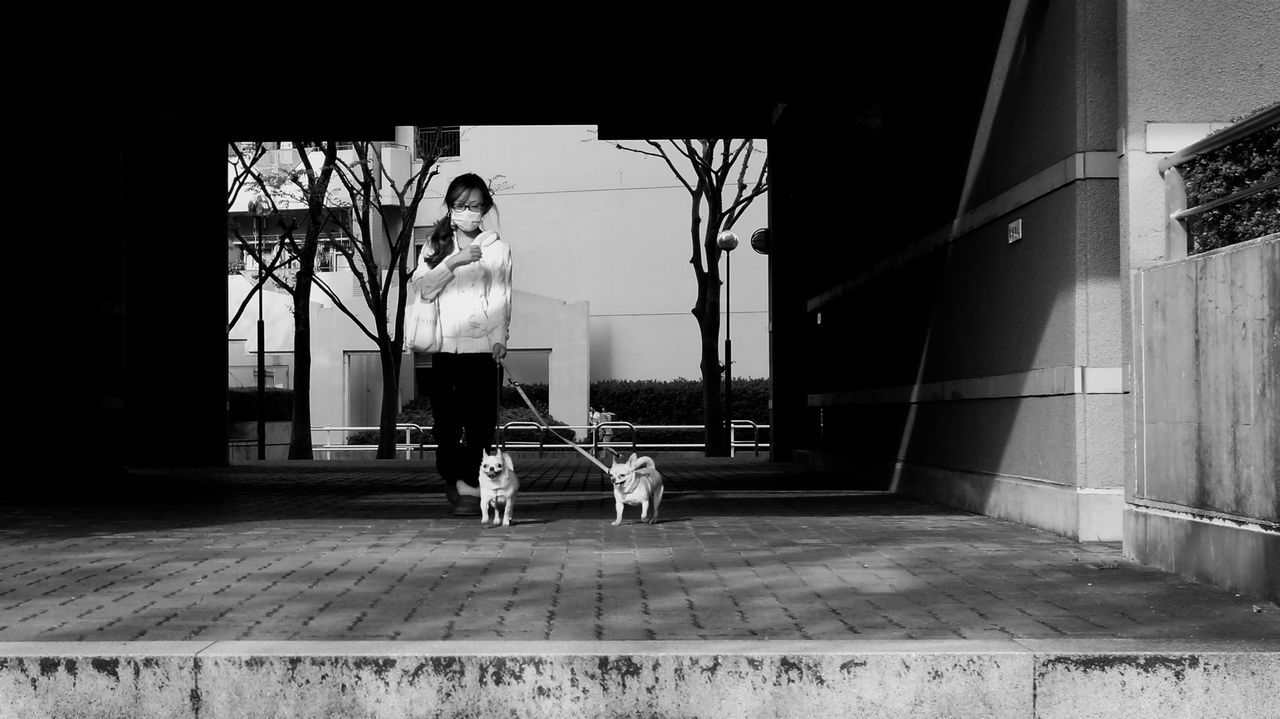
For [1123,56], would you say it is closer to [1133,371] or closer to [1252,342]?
[1133,371]

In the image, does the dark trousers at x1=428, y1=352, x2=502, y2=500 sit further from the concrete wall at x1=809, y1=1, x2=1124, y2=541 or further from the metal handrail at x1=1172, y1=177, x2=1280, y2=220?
the metal handrail at x1=1172, y1=177, x2=1280, y2=220

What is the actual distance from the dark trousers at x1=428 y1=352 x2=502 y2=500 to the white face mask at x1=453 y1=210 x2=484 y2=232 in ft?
2.79

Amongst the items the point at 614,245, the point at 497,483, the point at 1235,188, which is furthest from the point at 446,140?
the point at 1235,188

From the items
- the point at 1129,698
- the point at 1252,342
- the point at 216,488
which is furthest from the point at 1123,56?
the point at 216,488

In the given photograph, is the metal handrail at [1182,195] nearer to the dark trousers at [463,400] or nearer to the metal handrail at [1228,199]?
the metal handrail at [1228,199]

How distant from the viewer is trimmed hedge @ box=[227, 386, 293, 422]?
36.6 metres

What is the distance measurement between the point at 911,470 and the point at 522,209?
2910 cm

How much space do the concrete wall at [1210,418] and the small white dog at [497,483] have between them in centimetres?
383

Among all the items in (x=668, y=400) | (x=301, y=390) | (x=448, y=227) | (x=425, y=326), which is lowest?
(x=668, y=400)

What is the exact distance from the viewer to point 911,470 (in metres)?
12.5

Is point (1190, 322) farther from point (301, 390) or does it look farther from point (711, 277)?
point (301, 390)

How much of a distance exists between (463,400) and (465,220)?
1.21 metres

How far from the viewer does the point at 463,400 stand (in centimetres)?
994

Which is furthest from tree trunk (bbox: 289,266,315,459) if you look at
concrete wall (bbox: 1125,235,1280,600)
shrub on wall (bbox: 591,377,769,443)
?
concrete wall (bbox: 1125,235,1280,600)
